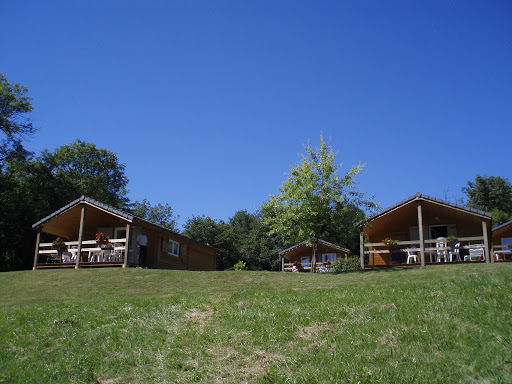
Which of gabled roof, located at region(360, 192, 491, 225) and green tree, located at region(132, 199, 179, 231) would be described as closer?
gabled roof, located at region(360, 192, 491, 225)

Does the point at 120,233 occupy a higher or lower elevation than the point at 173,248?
higher

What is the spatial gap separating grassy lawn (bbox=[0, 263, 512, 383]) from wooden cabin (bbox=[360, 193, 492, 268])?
409 inches

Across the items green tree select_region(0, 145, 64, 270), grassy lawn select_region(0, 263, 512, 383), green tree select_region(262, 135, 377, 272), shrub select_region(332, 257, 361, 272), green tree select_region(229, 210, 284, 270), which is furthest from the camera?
green tree select_region(229, 210, 284, 270)

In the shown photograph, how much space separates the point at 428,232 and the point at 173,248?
15198 mm

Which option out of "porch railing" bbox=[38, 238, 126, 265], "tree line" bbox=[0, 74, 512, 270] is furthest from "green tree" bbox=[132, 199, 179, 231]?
"porch railing" bbox=[38, 238, 126, 265]

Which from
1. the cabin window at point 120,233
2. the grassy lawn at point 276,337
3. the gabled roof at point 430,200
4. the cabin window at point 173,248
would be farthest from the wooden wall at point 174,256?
the grassy lawn at point 276,337

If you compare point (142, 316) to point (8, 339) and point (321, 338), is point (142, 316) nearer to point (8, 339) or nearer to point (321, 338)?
point (8, 339)

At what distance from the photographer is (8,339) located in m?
11.2

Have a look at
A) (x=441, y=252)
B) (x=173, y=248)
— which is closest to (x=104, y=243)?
(x=173, y=248)

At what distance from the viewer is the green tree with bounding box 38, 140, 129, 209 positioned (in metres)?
44.7

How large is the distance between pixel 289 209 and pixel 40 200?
2548 cm

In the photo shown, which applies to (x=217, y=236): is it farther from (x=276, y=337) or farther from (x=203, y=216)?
(x=276, y=337)

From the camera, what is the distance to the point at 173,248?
1184 inches

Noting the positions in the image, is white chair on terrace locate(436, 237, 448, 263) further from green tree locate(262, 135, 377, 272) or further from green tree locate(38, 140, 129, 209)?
green tree locate(38, 140, 129, 209)
